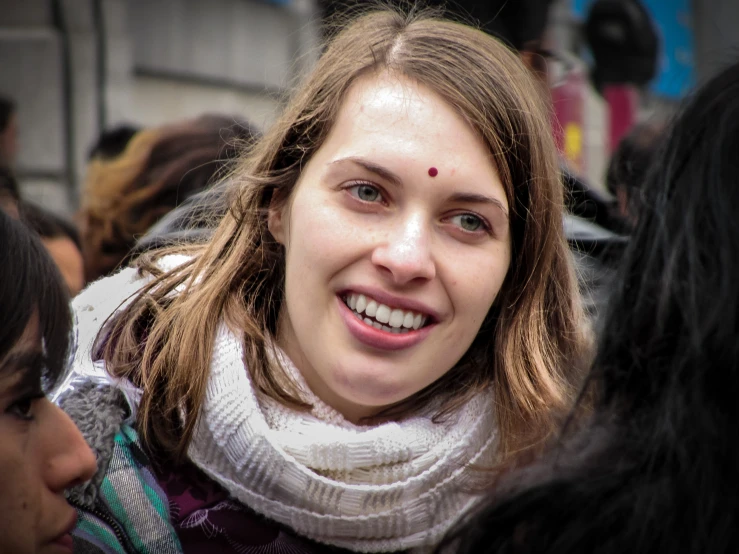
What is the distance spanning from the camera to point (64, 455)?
1491mm

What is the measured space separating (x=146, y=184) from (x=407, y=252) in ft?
6.00

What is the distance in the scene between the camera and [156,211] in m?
3.34

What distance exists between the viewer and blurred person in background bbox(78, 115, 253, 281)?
3322mm

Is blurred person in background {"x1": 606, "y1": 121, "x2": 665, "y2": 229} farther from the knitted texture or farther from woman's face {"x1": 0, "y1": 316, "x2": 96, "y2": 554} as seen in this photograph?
woman's face {"x1": 0, "y1": 316, "x2": 96, "y2": 554}

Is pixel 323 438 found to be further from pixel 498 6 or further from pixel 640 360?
pixel 498 6

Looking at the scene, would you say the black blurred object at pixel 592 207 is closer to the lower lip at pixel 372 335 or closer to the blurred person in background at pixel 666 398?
the lower lip at pixel 372 335

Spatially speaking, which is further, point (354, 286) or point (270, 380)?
point (270, 380)

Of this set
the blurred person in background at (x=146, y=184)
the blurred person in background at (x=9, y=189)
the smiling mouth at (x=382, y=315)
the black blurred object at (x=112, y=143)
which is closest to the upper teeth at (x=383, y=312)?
the smiling mouth at (x=382, y=315)

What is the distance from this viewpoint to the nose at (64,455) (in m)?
1.46

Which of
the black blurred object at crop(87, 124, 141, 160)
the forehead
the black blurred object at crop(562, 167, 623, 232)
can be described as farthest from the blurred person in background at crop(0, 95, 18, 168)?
the forehead

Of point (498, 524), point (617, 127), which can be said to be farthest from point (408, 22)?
point (617, 127)

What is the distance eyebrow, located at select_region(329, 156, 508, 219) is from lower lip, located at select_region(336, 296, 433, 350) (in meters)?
0.25

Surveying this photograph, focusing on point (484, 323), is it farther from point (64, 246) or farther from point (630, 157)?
point (64, 246)

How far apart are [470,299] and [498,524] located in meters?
0.74
